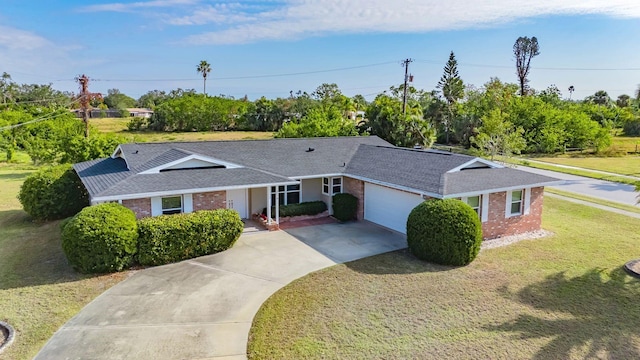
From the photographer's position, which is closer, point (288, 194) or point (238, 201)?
point (238, 201)

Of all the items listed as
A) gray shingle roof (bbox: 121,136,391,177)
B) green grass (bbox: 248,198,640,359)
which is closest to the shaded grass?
green grass (bbox: 248,198,640,359)

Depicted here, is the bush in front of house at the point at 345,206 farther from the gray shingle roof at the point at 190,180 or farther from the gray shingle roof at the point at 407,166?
the gray shingle roof at the point at 190,180

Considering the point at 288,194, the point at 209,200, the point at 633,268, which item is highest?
the point at 209,200

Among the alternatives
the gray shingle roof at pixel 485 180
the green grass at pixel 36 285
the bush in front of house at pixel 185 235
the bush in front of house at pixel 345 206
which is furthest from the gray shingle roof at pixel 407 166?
the green grass at pixel 36 285

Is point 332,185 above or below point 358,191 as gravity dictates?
Answer: above

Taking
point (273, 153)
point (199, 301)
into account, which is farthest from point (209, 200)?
point (199, 301)

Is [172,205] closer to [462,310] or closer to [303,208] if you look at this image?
[303,208]
